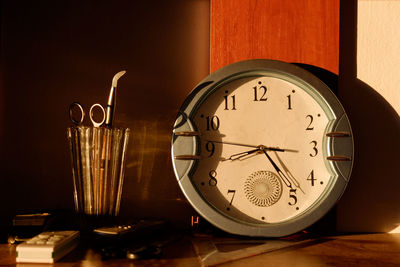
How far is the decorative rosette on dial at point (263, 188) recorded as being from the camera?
39.2 inches

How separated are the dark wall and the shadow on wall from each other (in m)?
0.48

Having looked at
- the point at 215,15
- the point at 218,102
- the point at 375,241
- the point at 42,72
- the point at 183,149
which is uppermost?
the point at 215,15

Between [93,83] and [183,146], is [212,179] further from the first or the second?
[93,83]

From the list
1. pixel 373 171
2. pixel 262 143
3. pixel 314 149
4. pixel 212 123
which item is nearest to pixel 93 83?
pixel 212 123

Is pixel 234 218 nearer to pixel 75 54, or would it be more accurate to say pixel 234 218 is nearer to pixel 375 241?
pixel 375 241

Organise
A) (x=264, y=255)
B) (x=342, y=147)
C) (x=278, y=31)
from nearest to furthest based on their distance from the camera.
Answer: (x=264, y=255) → (x=342, y=147) → (x=278, y=31)

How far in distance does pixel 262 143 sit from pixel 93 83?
1.76ft

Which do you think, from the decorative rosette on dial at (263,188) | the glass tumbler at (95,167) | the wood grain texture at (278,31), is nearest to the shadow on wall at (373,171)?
the wood grain texture at (278,31)

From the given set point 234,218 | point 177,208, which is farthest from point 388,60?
point 177,208

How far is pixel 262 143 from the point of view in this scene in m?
1.02

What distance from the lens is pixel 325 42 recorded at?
1.12 m

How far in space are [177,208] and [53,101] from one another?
0.49m

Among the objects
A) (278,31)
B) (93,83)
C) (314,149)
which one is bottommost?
(314,149)

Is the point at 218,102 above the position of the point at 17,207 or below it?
above
